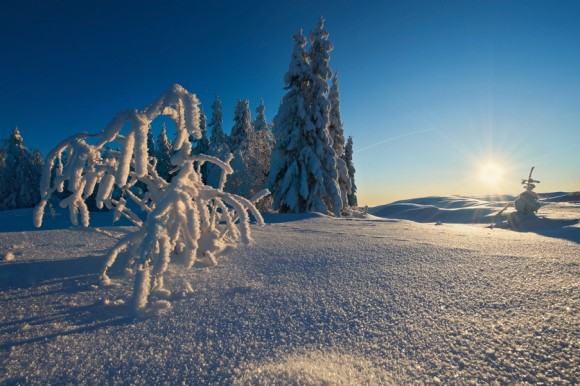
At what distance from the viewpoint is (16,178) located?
26469mm

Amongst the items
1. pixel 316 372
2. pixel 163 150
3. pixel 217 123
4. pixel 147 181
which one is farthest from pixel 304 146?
pixel 163 150

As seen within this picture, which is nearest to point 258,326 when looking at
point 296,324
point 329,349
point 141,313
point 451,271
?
point 296,324

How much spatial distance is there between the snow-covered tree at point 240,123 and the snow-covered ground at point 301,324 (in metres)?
26.5

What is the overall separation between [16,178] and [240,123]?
22748mm

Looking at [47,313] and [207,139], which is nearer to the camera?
[47,313]

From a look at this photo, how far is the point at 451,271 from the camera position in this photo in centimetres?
201

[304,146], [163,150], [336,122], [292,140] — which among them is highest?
[163,150]

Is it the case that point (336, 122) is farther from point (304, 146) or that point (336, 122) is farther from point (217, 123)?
point (217, 123)

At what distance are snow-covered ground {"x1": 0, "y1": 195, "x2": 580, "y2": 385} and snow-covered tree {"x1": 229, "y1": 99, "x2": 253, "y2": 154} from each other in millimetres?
26514

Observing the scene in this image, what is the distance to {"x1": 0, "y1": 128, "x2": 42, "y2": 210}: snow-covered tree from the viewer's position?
26092mm

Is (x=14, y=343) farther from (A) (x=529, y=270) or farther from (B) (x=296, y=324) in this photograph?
(A) (x=529, y=270)

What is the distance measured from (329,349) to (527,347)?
0.78 meters

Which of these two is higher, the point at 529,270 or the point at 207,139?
the point at 207,139

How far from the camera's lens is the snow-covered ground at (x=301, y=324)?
938 millimetres
